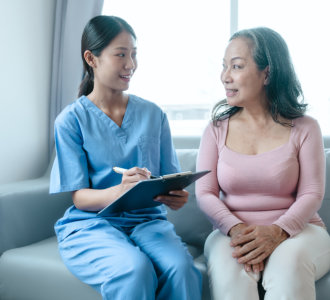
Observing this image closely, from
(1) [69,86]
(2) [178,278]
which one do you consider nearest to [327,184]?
(2) [178,278]

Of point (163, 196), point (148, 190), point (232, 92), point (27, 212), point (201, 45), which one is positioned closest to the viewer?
point (148, 190)

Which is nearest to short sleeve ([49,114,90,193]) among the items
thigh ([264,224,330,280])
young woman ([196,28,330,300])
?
young woman ([196,28,330,300])

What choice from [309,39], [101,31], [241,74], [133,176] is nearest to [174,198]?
[133,176]

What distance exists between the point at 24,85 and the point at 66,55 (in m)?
0.29

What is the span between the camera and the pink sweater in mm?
1313

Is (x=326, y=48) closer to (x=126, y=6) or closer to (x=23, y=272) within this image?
(x=126, y=6)

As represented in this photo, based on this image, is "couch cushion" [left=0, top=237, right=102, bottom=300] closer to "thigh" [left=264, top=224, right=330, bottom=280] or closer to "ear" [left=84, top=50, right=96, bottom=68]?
"thigh" [left=264, top=224, right=330, bottom=280]

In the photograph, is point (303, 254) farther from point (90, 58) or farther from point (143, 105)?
point (90, 58)

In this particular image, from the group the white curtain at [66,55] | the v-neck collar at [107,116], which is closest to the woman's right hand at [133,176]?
the v-neck collar at [107,116]

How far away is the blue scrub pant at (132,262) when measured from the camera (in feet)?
3.59

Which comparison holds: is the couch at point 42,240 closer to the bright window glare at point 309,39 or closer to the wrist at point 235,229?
the wrist at point 235,229

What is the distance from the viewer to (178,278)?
3.69 feet

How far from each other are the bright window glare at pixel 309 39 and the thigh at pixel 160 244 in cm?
124

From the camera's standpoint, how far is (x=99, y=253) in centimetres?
118
